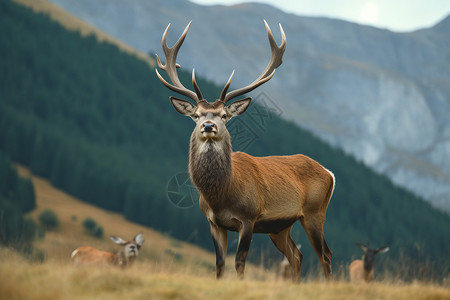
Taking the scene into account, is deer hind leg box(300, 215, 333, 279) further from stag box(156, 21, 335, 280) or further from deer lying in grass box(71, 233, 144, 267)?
deer lying in grass box(71, 233, 144, 267)

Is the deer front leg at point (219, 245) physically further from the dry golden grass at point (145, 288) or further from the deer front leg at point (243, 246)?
the dry golden grass at point (145, 288)

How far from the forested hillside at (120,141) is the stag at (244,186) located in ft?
165

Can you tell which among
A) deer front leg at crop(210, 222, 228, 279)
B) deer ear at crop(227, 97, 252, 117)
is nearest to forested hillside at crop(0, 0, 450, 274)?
deer ear at crop(227, 97, 252, 117)

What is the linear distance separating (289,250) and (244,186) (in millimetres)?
1789

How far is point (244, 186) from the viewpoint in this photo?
26.1ft

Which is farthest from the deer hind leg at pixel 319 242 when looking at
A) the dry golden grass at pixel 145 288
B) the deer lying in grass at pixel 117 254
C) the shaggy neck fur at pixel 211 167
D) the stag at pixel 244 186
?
the deer lying in grass at pixel 117 254

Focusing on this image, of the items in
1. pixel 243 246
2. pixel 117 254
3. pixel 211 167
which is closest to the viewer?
pixel 243 246

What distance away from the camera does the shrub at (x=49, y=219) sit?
5284 centimetres

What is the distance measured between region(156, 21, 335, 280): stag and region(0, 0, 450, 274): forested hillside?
165ft

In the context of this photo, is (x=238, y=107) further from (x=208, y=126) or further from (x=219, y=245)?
(x=219, y=245)

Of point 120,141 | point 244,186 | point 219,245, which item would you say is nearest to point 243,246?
point 219,245

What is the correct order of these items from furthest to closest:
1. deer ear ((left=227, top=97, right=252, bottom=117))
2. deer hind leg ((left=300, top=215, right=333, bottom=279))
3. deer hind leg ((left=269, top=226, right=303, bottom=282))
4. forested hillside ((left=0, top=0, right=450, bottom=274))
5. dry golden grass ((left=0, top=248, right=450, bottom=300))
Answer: forested hillside ((left=0, top=0, right=450, bottom=274)), deer hind leg ((left=269, top=226, right=303, bottom=282)), deer hind leg ((left=300, top=215, right=333, bottom=279)), deer ear ((left=227, top=97, right=252, bottom=117)), dry golden grass ((left=0, top=248, right=450, bottom=300))

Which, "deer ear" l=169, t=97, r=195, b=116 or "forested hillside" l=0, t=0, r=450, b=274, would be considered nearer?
"deer ear" l=169, t=97, r=195, b=116

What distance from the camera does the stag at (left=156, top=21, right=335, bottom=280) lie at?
776 cm
